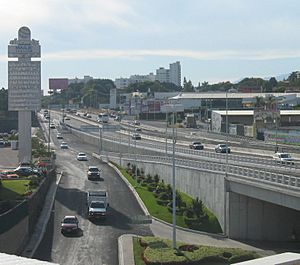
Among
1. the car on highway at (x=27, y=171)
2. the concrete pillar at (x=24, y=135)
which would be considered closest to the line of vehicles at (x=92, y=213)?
the car on highway at (x=27, y=171)

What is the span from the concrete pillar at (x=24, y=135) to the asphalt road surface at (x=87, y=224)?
4.79m

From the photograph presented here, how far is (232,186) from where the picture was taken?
159ft

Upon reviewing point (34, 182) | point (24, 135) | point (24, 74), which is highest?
point (24, 74)

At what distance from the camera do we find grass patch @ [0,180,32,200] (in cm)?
4942

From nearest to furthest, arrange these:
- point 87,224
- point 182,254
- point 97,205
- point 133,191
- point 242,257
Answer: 1. point 182,254
2. point 242,257
3. point 87,224
4. point 97,205
5. point 133,191

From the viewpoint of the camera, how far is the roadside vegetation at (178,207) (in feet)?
160

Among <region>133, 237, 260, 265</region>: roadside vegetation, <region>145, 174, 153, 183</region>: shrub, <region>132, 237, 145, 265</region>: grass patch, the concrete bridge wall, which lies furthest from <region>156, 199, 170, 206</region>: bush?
<region>133, 237, 260, 265</region>: roadside vegetation

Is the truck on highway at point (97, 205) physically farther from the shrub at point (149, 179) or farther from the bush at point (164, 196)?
the shrub at point (149, 179)

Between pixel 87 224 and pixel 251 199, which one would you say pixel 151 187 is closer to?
pixel 87 224

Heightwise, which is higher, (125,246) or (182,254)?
(182,254)

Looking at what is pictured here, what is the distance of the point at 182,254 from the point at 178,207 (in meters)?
14.8

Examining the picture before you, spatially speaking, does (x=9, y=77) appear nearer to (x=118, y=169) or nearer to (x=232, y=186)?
(x=118, y=169)

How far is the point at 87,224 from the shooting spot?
4781 cm

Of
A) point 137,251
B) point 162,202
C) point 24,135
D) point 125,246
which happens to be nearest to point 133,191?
point 162,202
